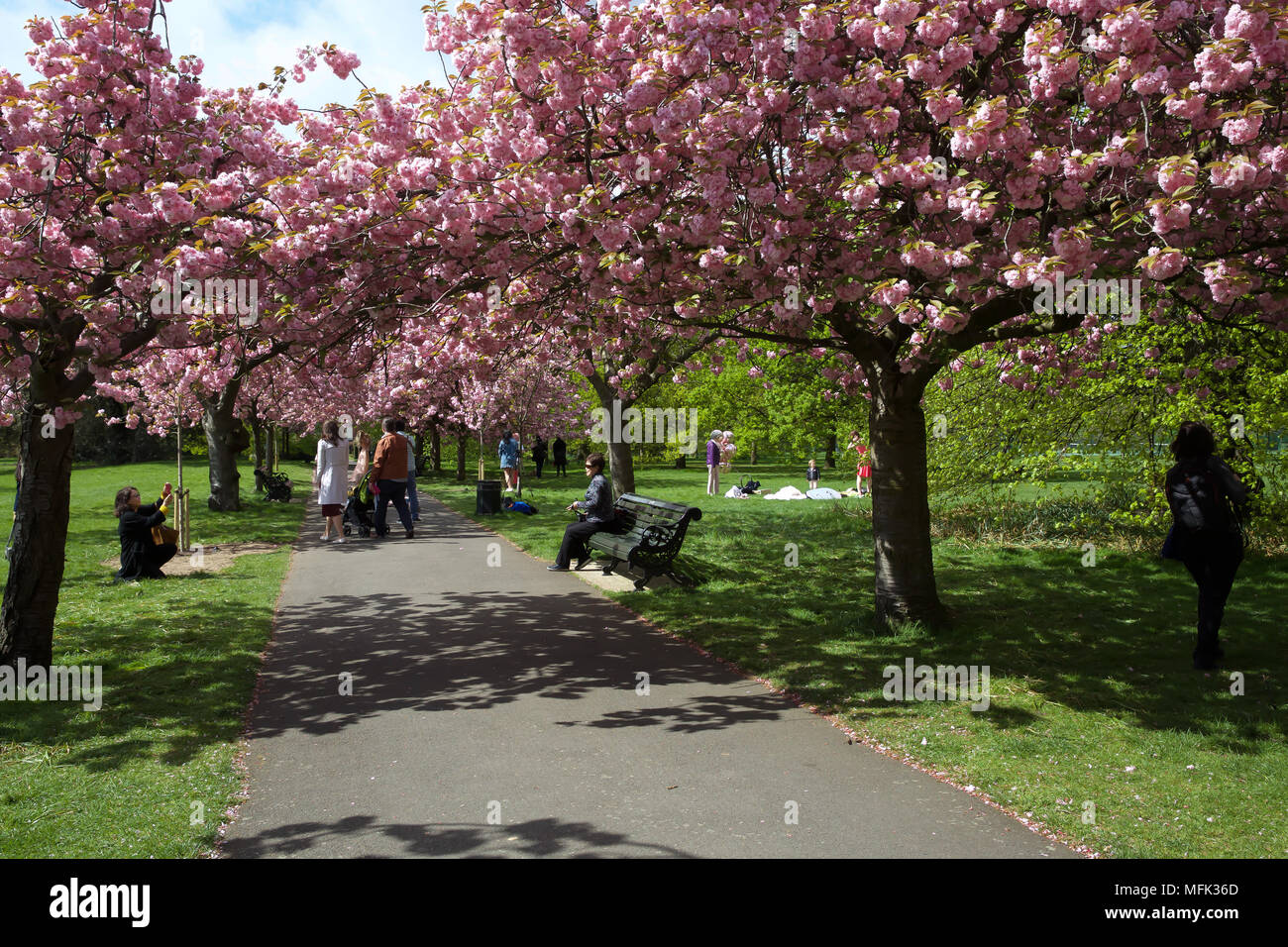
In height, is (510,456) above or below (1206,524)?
above

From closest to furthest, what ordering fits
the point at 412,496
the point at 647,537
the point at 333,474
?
the point at 647,537
the point at 333,474
the point at 412,496

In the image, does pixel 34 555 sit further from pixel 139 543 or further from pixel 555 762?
pixel 139 543

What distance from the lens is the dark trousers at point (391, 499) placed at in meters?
16.2

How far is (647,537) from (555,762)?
5.76 m

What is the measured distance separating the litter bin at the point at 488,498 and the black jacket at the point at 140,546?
916cm

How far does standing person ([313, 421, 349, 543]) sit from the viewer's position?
15320 mm

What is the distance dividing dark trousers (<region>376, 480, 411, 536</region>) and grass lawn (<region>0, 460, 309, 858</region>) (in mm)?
3743

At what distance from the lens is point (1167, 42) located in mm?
5461

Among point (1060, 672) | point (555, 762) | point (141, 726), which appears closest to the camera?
point (555, 762)

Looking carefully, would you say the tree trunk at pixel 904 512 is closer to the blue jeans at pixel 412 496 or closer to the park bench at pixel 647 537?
the park bench at pixel 647 537

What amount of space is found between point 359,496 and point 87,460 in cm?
4783

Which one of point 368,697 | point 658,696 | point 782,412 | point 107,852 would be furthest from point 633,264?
point 782,412

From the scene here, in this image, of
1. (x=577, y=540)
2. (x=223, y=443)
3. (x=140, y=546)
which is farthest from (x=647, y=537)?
(x=223, y=443)

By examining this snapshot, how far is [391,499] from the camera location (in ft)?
53.4
